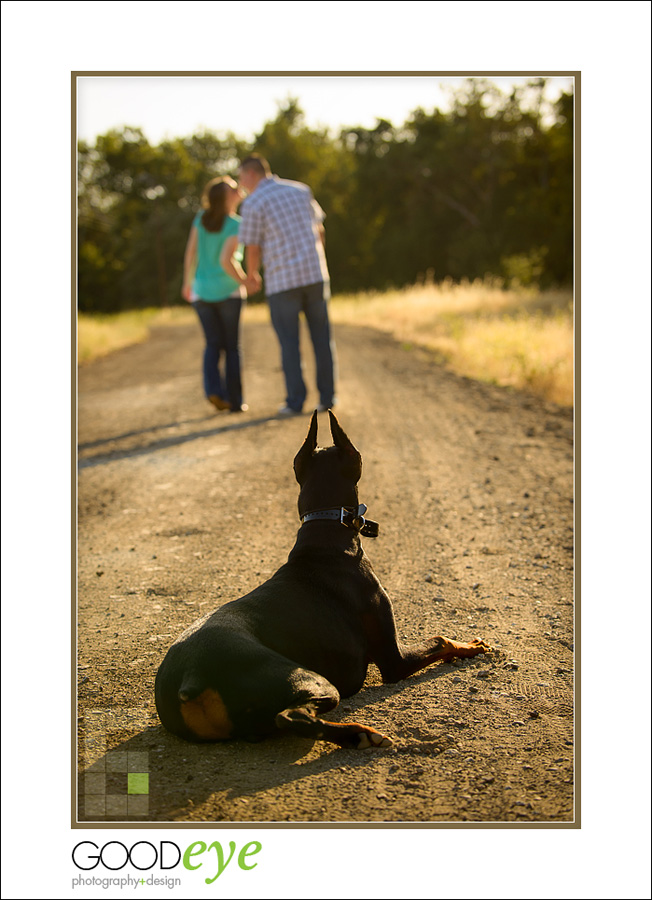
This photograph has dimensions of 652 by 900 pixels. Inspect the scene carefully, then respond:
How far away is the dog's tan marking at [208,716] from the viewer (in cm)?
255

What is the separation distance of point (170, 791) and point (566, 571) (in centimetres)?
272

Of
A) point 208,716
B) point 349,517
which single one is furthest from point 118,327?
point 208,716

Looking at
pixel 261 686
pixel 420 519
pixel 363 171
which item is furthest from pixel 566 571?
pixel 363 171

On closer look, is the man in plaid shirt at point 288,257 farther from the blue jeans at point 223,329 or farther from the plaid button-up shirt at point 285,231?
the blue jeans at point 223,329

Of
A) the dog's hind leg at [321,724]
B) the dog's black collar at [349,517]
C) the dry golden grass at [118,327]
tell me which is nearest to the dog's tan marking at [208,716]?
the dog's hind leg at [321,724]

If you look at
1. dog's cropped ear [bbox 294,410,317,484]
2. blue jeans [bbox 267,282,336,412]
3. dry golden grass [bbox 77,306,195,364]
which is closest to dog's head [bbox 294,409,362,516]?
dog's cropped ear [bbox 294,410,317,484]

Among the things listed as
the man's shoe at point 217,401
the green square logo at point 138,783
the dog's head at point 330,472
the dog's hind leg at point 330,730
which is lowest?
the green square logo at point 138,783

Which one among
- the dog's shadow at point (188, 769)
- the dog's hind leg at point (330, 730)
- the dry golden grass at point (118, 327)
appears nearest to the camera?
the dog's shadow at point (188, 769)

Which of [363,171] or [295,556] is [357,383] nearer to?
[295,556]

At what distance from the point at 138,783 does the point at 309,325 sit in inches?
224

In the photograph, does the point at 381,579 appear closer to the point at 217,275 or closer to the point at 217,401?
the point at 217,401

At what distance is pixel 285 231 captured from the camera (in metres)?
7.40

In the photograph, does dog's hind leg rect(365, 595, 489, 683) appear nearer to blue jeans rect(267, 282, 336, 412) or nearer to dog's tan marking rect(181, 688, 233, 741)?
dog's tan marking rect(181, 688, 233, 741)

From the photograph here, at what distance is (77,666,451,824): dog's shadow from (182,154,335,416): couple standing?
5.24 m
